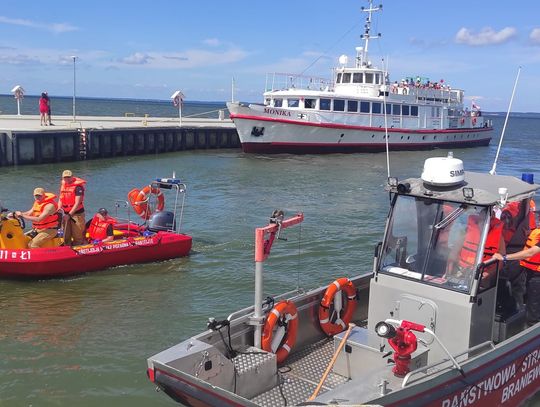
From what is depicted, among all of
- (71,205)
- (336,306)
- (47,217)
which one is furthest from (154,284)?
(336,306)

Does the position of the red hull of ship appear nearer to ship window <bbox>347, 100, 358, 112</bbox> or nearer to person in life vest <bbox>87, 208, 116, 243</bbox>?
person in life vest <bbox>87, 208, 116, 243</bbox>

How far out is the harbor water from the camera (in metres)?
7.46

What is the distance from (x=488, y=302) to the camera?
5668mm

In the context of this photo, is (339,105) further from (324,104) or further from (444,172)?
(444,172)

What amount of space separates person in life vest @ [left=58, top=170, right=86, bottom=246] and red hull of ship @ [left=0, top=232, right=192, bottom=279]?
0.39 m

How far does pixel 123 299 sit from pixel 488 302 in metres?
6.62

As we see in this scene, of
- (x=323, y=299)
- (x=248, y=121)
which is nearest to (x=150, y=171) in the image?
(x=248, y=121)

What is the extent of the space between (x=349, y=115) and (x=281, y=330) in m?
30.1

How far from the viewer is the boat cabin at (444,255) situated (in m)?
5.46

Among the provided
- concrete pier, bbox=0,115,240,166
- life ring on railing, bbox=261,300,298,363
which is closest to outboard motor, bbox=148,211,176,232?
life ring on railing, bbox=261,300,298,363

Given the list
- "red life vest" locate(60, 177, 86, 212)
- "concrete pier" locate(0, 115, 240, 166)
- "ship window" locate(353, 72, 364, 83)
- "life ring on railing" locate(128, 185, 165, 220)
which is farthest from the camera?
"ship window" locate(353, 72, 364, 83)

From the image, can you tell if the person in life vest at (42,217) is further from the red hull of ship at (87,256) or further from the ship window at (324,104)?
the ship window at (324,104)

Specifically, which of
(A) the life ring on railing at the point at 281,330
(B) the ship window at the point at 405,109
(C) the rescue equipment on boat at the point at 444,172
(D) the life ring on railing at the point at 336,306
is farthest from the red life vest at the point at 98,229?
(B) the ship window at the point at 405,109

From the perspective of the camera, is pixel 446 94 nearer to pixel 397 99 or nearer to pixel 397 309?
pixel 397 99
